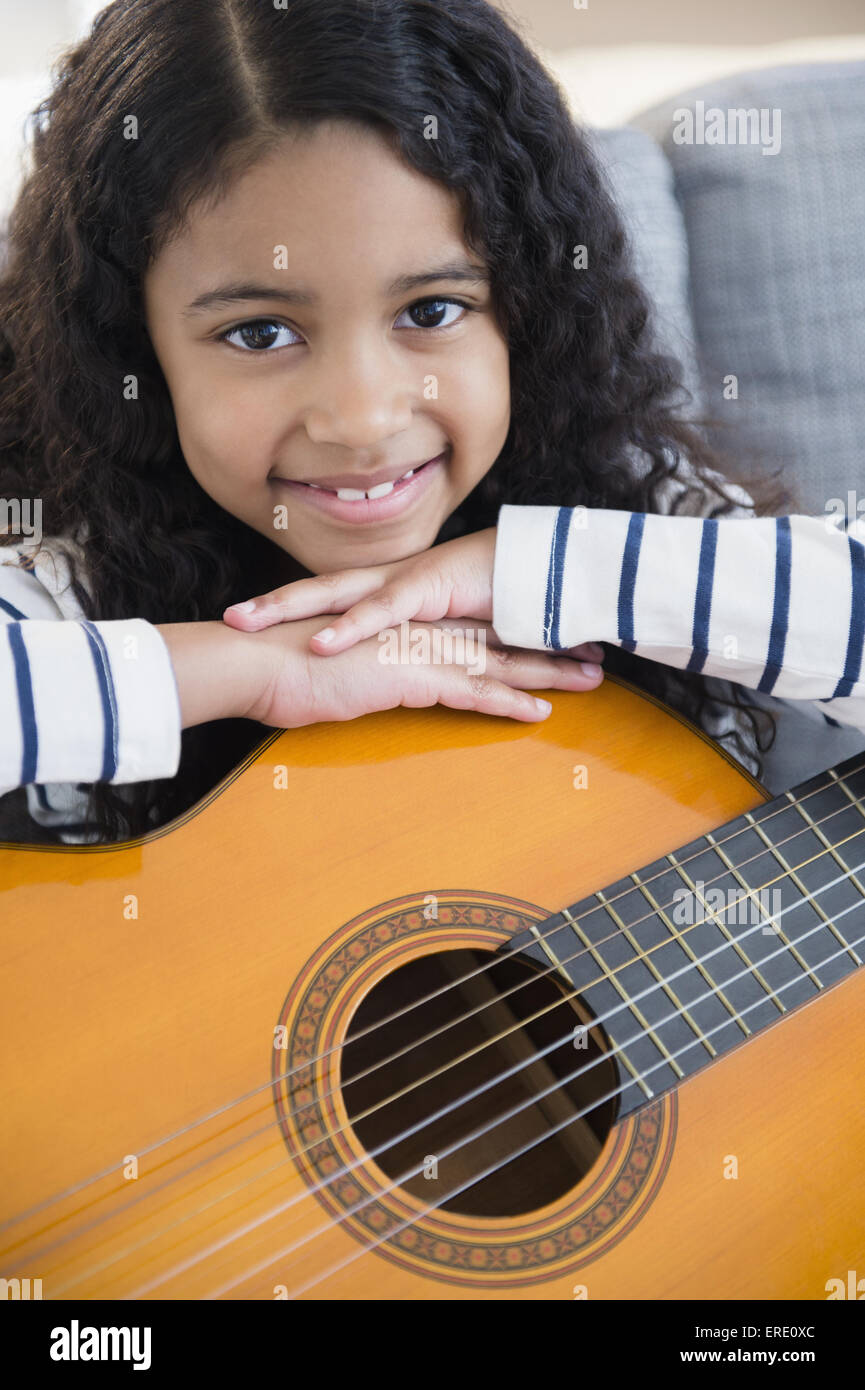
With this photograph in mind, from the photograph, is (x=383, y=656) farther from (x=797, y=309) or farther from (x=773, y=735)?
(x=797, y=309)

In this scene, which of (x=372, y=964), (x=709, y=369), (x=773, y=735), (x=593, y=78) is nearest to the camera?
(x=372, y=964)

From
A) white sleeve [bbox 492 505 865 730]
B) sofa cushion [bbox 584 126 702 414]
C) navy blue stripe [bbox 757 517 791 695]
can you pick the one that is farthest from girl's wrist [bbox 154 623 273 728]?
sofa cushion [bbox 584 126 702 414]

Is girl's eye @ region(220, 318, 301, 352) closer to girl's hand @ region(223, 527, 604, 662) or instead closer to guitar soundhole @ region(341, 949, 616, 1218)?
girl's hand @ region(223, 527, 604, 662)

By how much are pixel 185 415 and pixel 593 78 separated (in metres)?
1.30

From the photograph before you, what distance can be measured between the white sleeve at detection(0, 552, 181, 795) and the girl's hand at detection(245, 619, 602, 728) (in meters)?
0.09

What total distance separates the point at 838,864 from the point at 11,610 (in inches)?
Result: 29.5

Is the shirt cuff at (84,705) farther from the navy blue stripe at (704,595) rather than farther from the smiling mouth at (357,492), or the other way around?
the navy blue stripe at (704,595)

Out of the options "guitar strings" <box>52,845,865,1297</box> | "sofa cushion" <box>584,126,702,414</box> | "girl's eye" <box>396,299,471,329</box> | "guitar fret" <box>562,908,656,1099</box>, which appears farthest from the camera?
"sofa cushion" <box>584,126,702,414</box>

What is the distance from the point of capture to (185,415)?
0.92m

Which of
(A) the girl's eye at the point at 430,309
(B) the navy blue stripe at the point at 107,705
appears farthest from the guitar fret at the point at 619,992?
(A) the girl's eye at the point at 430,309

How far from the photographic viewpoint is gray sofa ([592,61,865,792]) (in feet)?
4.34

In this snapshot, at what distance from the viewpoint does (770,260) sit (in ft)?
4.36
